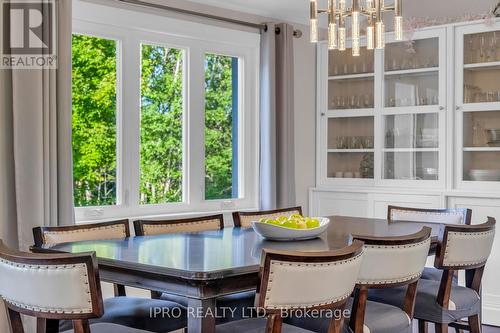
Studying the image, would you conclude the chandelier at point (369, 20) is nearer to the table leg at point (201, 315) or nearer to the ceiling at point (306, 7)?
the table leg at point (201, 315)

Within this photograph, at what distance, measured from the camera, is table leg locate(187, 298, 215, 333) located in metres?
2.06

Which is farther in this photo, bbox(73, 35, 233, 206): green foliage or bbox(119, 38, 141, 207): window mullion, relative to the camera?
bbox(119, 38, 141, 207): window mullion

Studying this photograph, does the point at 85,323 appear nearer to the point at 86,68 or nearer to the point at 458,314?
the point at 458,314

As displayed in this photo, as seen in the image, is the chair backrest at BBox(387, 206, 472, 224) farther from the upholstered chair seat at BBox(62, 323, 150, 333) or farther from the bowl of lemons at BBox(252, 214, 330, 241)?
the upholstered chair seat at BBox(62, 323, 150, 333)

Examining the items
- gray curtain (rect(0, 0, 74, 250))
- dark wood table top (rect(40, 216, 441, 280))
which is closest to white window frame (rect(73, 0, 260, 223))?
gray curtain (rect(0, 0, 74, 250))

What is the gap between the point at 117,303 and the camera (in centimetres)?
291

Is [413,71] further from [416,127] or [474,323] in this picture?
[474,323]

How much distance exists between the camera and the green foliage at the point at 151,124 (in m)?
4.05

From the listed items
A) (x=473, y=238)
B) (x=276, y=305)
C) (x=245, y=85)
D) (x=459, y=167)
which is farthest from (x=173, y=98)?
(x=276, y=305)

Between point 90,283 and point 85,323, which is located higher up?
point 90,283

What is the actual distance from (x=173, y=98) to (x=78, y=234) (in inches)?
71.9

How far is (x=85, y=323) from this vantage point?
2.06 metres

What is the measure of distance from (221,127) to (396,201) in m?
1.50

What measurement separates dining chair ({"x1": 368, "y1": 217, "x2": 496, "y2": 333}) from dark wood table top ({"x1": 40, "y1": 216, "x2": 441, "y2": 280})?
0.42 ft
